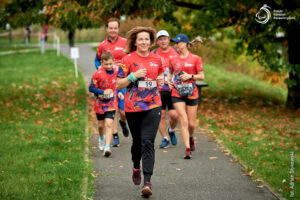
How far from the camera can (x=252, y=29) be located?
48.5 feet

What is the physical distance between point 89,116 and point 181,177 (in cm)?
598

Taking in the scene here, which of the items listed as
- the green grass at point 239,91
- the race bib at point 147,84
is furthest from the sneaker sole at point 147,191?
the green grass at point 239,91

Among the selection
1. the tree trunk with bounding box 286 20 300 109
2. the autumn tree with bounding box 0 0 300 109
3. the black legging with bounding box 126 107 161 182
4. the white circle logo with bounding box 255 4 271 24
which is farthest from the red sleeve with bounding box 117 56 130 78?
the tree trunk with bounding box 286 20 300 109

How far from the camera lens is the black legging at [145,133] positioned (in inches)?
245

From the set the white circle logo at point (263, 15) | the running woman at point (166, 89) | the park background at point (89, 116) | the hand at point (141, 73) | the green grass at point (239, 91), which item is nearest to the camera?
the hand at point (141, 73)

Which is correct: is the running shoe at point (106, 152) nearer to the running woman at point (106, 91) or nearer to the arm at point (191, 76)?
the running woman at point (106, 91)

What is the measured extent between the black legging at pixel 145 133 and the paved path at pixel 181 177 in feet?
1.31

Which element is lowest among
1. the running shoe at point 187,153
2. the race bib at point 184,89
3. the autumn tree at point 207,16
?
the running shoe at point 187,153

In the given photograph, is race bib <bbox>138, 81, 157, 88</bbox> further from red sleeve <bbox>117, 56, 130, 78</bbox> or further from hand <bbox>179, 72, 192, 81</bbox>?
hand <bbox>179, 72, 192, 81</bbox>

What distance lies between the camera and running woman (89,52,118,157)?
328 inches

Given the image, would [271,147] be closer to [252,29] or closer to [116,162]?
[116,162]

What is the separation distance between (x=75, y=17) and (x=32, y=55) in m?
18.9

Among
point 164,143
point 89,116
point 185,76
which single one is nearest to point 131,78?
point 185,76

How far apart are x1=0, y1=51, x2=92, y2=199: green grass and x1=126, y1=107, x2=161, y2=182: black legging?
856 millimetres
